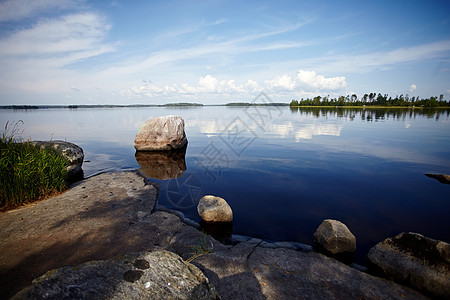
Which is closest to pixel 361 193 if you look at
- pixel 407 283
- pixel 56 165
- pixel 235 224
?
pixel 407 283

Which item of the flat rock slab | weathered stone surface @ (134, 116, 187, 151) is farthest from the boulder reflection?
the flat rock slab

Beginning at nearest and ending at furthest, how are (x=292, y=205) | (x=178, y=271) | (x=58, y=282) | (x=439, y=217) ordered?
(x=58, y=282) → (x=178, y=271) → (x=439, y=217) → (x=292, y=205)

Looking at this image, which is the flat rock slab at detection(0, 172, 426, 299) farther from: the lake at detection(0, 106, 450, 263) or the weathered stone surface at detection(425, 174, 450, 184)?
the weathered stone surface at detection(425, 174, 450, 184)

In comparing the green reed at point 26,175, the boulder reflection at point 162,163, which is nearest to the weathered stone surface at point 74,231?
the green reed at point 26,175

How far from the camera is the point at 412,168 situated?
13500 mm

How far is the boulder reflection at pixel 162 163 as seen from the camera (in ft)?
41.4

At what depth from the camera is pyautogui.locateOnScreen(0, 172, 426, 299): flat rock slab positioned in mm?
4125

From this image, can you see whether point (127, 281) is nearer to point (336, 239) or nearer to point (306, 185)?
point (336, 239)

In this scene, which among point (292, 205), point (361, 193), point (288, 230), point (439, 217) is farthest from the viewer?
point (361, 193)

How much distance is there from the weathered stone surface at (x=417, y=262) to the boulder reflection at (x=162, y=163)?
10035mm

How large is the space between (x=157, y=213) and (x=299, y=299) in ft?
17.0

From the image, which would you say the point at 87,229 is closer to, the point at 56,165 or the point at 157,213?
A: the point at 157,213

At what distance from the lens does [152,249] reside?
5.25m

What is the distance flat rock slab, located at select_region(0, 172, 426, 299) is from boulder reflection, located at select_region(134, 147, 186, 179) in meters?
4.75
